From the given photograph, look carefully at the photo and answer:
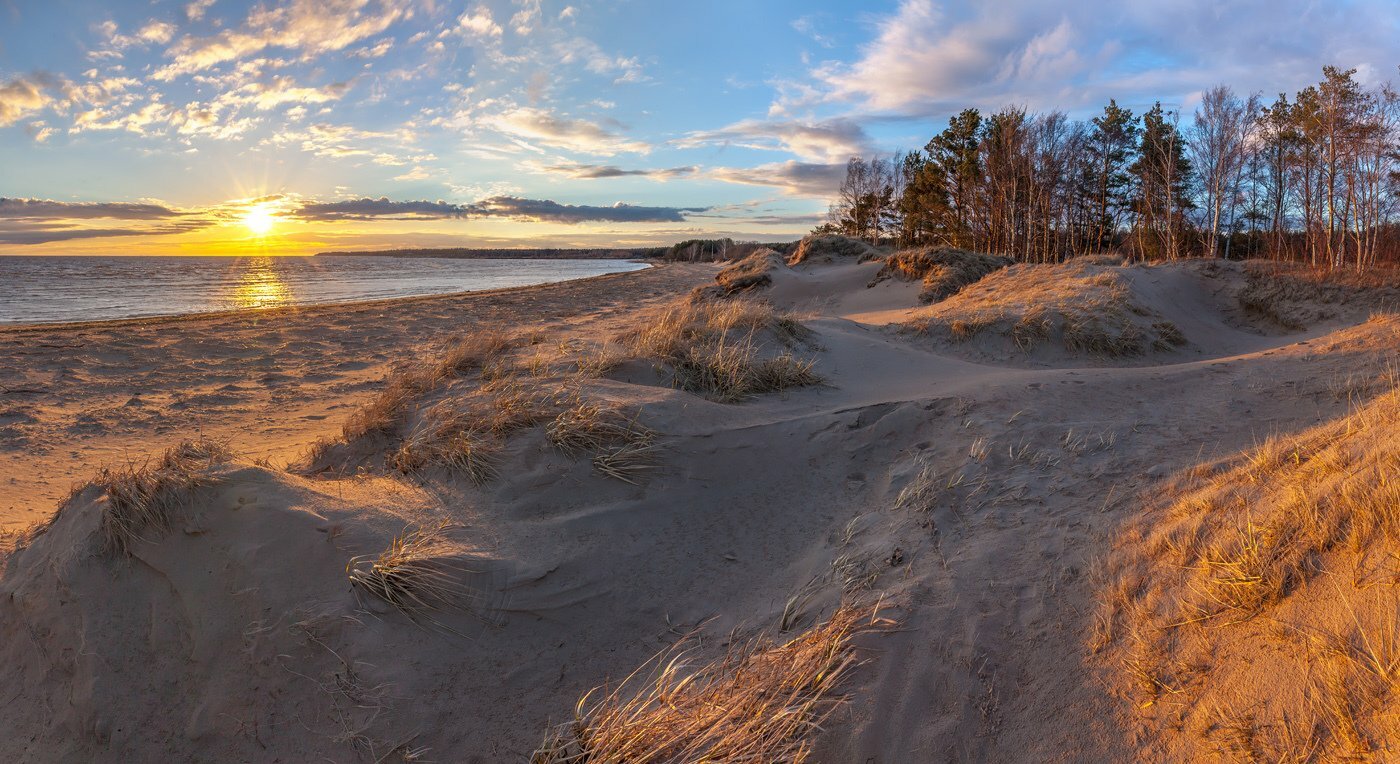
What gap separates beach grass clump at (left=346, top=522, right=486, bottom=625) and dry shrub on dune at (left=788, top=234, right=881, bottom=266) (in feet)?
70.6

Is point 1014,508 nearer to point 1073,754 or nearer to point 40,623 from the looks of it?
point 1073,754

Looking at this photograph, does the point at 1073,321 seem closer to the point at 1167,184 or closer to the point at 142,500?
the point at 142,500

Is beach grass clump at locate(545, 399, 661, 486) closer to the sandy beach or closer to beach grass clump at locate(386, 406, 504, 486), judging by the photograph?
beach grass clump at locate(386, 406, 504, 486)

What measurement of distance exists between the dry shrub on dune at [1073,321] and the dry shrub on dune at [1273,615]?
6910 mm

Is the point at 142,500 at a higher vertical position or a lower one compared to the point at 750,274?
lower

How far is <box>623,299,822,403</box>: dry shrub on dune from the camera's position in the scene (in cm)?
648

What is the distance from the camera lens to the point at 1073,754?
2.28 m

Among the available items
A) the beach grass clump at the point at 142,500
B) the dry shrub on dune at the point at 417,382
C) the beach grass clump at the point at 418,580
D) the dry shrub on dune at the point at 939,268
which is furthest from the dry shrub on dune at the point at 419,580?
the dry shrub on dune at the point at 939,268

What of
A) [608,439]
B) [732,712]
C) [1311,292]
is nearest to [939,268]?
[1311,292]

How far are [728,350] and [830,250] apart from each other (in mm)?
18349

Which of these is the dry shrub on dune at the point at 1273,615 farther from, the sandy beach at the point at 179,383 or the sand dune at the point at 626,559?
the sandy beach at the point at 179,383

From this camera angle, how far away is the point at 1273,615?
2.37 meters

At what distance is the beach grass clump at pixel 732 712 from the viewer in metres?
2.31

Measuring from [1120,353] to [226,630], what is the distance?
11.0 metres
